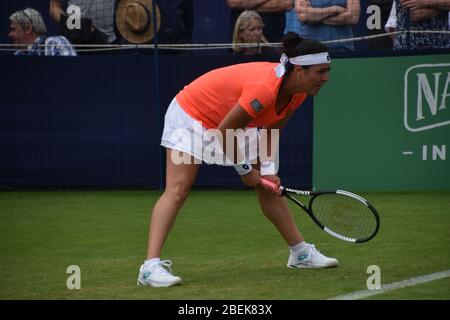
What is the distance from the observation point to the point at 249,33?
12359 millimetres

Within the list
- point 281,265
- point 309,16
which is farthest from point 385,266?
point 309,16

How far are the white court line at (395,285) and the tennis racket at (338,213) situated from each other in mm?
380

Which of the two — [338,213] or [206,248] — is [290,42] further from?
[206,248]

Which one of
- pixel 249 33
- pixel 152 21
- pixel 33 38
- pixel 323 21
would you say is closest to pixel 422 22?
pixel 323 21

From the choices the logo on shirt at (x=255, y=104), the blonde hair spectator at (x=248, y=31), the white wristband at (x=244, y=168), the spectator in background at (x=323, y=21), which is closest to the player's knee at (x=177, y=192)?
the white wristband at (x=244, y=168)

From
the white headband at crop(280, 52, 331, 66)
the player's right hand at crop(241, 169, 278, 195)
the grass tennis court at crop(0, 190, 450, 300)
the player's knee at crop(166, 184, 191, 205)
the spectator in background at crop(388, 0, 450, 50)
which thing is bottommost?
the grass tennis court at crop(0, 190, 450, 300)

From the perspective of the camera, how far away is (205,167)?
12.6 meters

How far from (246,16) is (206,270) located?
18.3ft

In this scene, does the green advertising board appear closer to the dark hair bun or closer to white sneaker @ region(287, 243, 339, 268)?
white sneaker @ region(287, 243, 339, 268)

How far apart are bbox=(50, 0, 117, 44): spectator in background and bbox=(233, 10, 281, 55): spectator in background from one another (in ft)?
5.21

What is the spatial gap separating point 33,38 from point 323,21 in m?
3.64

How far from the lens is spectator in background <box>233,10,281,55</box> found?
1232cm

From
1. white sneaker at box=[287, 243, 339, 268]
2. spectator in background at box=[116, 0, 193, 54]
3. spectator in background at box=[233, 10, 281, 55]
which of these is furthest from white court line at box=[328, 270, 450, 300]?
spectator in background at box=[116, 0, 193, 54]

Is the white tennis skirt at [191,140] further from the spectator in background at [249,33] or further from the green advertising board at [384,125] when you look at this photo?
the spectator in background at [249,33]
